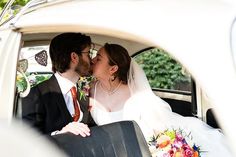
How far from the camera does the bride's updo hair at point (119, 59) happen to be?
126 inches

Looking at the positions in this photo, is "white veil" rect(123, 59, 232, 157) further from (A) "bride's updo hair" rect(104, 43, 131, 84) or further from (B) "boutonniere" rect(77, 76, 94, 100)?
(B) "boutonniere" rect(77, 76, 94, 100)

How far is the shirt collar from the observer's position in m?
3.21

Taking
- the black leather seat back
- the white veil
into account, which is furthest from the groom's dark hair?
the black leather seat back

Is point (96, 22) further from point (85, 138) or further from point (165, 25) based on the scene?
point (85, 138)

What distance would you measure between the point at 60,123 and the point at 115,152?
3.07 ft

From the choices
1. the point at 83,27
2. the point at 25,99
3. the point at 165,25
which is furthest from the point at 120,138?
the point at 25,99

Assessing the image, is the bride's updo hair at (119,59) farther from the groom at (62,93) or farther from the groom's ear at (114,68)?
the groom at (62,93)

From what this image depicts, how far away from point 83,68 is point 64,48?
197 millimetres

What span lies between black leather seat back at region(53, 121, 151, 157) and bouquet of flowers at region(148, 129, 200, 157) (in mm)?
84

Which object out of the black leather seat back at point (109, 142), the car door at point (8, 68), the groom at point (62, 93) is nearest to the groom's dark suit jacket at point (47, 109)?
the groom at point (62, 93)

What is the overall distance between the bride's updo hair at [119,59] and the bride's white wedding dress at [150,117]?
0.22ft

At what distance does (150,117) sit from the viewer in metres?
2.91

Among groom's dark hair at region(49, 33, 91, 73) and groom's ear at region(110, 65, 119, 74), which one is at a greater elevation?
groom's dark hair at region(49, 33, 91, 73)

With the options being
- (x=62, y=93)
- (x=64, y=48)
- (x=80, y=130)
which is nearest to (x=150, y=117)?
(x=62, y=93)
